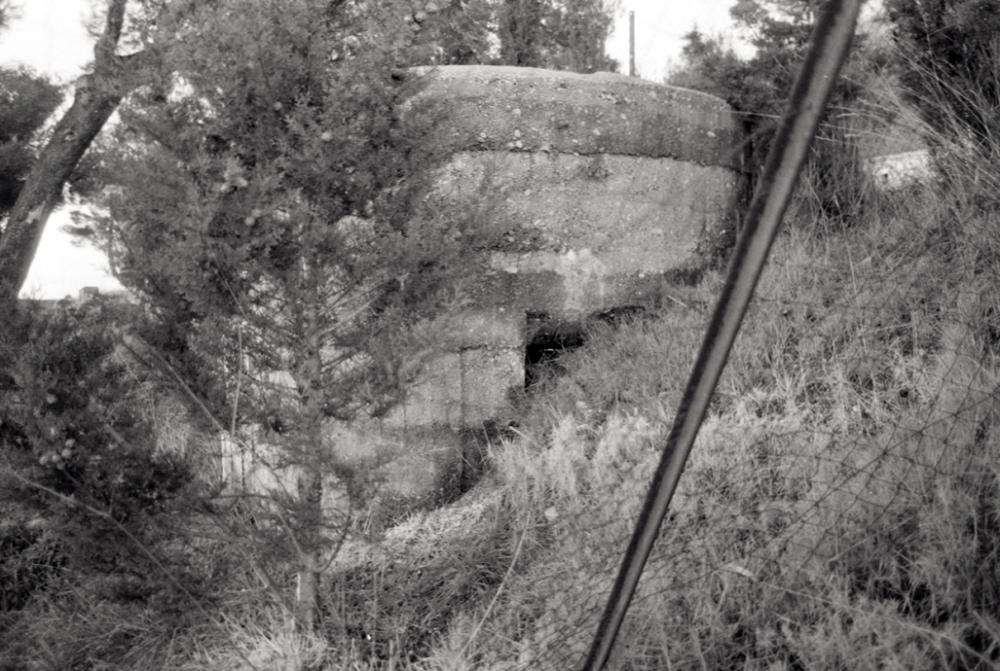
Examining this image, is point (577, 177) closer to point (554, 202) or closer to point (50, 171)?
point (554, 202)

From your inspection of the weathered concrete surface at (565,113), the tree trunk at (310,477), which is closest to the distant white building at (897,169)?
the weathered concrete surface at (565,113)

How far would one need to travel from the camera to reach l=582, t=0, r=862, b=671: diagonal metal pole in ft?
2.68

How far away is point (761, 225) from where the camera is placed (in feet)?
2.87

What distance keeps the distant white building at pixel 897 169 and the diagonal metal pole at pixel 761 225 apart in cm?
390

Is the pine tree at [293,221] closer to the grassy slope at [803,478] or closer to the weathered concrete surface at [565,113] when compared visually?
the grassy slope at [803,478]

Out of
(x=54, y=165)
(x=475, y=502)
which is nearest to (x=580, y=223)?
(x=475, y=502)

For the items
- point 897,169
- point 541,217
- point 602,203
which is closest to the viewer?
point 541,217

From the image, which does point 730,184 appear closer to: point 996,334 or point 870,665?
point 996,334

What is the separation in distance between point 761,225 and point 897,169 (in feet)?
14.7

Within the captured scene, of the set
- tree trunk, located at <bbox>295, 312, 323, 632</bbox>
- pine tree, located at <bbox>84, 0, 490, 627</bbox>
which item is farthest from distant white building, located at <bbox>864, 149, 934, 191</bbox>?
tree trunk, located at <bbox>295, 312, 323, 632</bbox>

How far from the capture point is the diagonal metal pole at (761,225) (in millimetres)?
818

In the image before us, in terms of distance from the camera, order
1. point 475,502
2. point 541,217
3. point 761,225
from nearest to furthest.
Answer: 1. point 761,225
2. point 475,502
3. point 541,217

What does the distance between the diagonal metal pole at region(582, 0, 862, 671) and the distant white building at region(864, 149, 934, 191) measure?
3.90 meters

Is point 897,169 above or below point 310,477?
above
